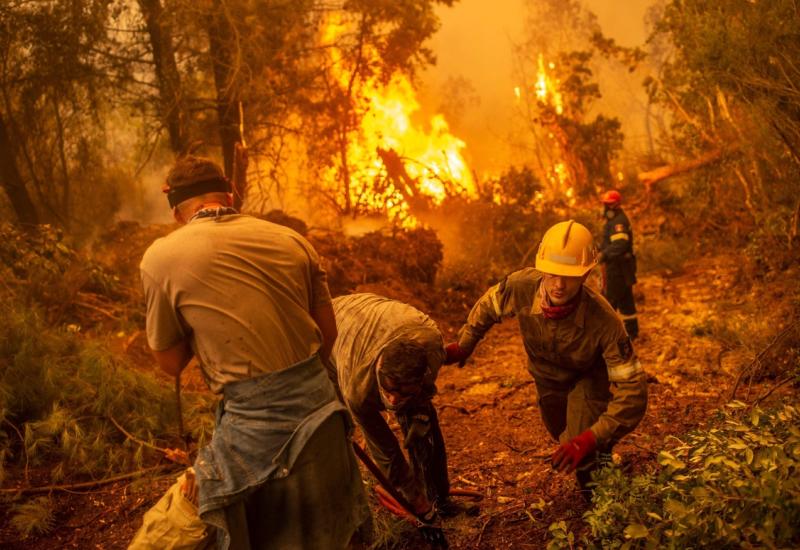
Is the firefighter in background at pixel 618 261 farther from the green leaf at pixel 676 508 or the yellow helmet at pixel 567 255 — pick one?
the green leaf at pixel 676 508

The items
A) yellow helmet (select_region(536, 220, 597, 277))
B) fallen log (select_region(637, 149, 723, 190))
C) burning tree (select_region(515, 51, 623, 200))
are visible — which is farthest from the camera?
burning tree (select_region(515, 51, 623, 200))

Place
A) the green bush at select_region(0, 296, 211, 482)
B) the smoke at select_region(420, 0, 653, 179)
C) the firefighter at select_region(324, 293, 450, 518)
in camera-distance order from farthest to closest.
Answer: the smoke at select_region(420, 0, 653, 179), the green bush at select_region(0, 296, 211, 482), the firefighter at select_region(324, 293, 450, 518)

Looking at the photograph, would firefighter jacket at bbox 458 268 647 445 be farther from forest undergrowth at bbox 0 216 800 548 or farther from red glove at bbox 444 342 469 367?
forest undergrowth at bbox 0 216 800 548

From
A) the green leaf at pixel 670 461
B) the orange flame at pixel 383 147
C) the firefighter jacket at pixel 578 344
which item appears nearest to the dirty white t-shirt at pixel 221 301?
the green leaf at pixel 670 461

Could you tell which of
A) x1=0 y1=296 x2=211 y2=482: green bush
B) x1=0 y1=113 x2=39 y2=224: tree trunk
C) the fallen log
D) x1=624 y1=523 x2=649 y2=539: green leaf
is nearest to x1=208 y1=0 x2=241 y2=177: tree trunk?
x1=0 y1=113 x2=39 y2=224: tree trunk

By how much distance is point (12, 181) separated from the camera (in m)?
9.86

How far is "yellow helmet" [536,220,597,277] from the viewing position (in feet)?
10.3

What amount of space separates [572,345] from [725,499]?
4.04ft

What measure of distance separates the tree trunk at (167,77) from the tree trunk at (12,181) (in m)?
2.53

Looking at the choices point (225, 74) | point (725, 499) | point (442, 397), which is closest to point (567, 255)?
point (725, 499)

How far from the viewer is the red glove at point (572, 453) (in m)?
2.85

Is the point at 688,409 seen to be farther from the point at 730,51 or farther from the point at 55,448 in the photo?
the point at 55,448

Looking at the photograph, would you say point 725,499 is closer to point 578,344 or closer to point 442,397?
point 578,344

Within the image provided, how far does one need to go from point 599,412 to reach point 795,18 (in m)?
5.44
